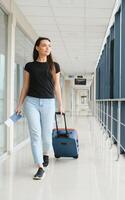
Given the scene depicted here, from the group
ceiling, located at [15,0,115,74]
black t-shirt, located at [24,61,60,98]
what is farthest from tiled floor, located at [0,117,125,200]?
ceiling, located at [15,0,115,74]

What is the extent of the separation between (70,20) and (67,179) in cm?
461

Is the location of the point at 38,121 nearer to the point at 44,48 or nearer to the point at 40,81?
the point at 40,81

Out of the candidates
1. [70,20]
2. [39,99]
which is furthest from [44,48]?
[70,20]

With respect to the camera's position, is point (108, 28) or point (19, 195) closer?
point (19, 195)

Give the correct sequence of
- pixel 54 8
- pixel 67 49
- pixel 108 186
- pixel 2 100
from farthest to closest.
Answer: pixel 67 49 < pixel 54 8 < pixel 2 100 < pixel 108 186

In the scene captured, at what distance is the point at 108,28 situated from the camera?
28.6 ft

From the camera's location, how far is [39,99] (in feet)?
13.5

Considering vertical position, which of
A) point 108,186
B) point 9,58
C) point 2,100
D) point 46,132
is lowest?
point 108,186

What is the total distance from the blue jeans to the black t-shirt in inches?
2.9

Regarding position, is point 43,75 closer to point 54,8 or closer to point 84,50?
point 54,8

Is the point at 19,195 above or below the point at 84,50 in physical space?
below

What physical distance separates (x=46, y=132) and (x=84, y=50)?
828 centimetres

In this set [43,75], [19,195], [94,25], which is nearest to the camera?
[19,195]

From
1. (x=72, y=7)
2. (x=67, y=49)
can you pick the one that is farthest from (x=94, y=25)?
(x=67, y=49)
